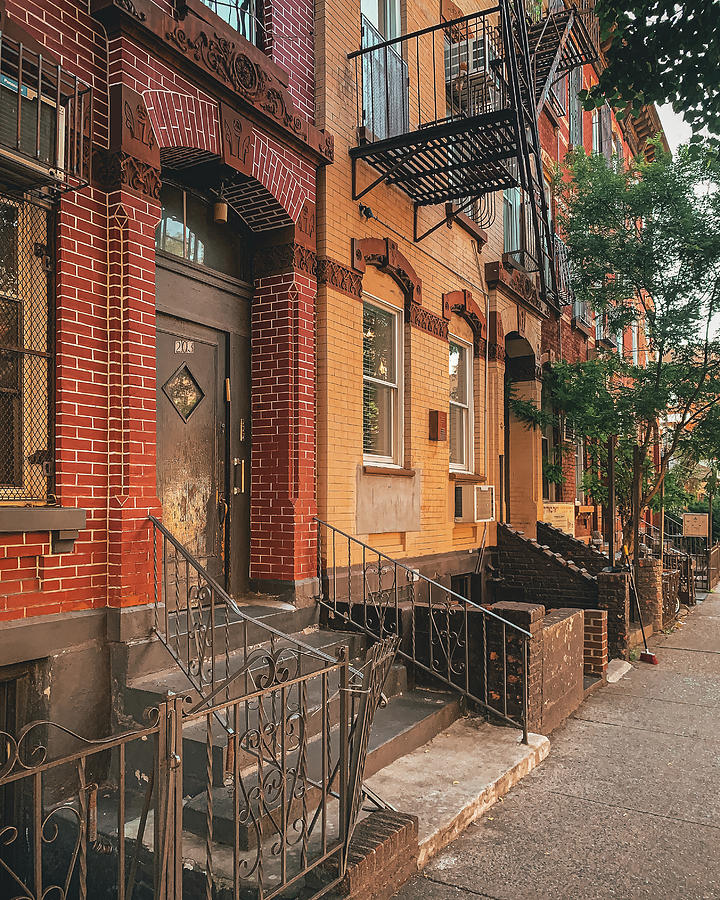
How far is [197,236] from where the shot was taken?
6.71 meters

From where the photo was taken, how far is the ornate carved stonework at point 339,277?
7.50 metres

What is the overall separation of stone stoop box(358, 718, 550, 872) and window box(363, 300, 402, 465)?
3.44m

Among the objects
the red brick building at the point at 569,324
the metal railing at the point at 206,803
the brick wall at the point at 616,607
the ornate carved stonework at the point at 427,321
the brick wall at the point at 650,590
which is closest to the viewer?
the metal railing at the point at 206,803

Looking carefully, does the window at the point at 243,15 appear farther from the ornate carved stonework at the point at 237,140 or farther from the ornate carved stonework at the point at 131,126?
the ornate carved stonework at the point at 131,126

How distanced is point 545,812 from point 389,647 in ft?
6.65

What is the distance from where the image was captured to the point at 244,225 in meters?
7.25

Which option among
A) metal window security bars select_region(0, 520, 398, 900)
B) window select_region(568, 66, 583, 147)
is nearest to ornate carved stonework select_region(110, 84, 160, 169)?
metal window security bars select_region(0, 520, 398, 900)

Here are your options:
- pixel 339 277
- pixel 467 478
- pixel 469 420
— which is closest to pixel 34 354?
pixel 339 277

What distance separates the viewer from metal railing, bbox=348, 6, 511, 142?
8.44 metres

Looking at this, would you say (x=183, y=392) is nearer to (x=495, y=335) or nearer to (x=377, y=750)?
(x=377, y=750)

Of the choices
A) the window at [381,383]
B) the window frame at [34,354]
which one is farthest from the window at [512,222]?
the window frame at [34,354]

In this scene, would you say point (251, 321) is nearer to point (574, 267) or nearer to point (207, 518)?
point (207, 518)

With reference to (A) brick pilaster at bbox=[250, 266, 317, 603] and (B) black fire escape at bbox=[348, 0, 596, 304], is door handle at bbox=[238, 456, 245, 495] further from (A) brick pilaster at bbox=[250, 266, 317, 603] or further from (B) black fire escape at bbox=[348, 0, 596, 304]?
(B) black fire escape at bbox=[348, 0, 596, 304]

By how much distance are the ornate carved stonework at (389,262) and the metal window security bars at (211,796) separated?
4.06 metres
